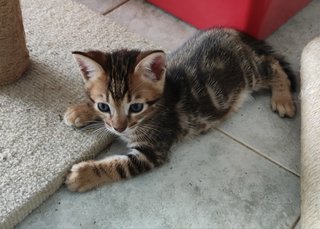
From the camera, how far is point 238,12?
5.84ft

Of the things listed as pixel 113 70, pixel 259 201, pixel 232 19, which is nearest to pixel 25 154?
pixel 113 70

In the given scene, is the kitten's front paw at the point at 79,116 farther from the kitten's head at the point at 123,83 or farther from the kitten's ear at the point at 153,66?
the kitten's ear at the point at 153,66

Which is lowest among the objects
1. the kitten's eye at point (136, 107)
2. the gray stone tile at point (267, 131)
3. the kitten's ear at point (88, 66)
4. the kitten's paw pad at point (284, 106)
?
the gray stone tile at point (267, 131)

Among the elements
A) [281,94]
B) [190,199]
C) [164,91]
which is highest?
[164,91]

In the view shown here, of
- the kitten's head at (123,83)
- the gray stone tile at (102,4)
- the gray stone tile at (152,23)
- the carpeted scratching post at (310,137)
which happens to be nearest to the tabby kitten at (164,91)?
the kitten's head at (123,83)

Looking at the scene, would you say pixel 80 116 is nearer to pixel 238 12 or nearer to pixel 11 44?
pixel 11 44

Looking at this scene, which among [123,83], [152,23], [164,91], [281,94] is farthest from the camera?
[152,23]

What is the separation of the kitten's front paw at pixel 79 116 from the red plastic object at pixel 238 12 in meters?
0.71

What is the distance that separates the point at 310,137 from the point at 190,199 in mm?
414

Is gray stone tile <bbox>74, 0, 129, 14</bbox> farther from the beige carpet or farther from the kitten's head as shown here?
the kitten's head

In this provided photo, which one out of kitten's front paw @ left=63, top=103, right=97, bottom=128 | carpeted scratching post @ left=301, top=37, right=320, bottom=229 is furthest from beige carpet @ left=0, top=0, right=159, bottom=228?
carpeted scratching post @ left=301, top=37, right=320, bottom=229

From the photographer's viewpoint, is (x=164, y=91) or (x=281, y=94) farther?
(x=281, y=94)

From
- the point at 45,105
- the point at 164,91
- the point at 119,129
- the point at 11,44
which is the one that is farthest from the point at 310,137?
the point at 11,44

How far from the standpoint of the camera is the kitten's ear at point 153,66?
1213mm
